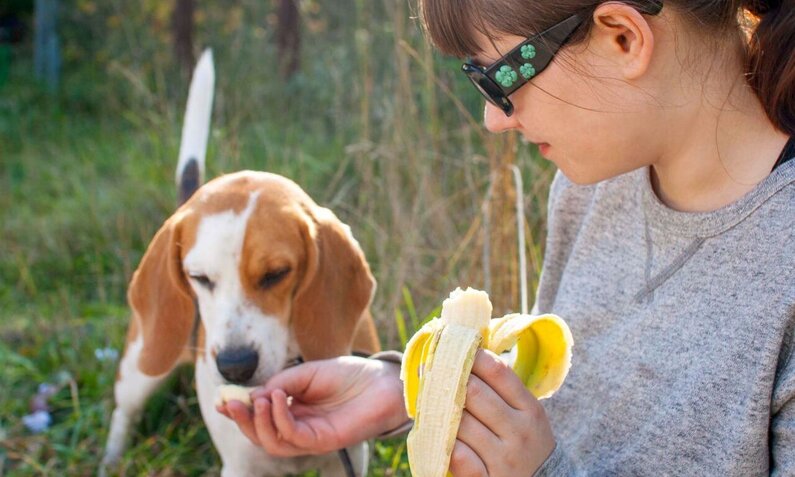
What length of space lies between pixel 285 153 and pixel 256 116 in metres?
1.30

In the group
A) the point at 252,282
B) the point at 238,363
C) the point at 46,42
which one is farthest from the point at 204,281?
the point at 46,42

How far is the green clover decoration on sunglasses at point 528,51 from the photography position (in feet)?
4.71

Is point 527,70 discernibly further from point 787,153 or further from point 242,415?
point 242,415

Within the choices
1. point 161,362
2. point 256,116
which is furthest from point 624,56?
point 256,116

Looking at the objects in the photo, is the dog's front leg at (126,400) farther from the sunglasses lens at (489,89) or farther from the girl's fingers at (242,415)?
the sunglasses lens at (489,89)

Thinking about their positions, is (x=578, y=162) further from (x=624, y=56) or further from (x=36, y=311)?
(x=36, y=311)

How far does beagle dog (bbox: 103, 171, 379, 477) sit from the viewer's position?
223 cm

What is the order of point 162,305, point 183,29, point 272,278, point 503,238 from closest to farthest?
1. point 272,278
2. point 162,305
3. point 503,238
4. point 183,29

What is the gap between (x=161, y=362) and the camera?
2.51 metres

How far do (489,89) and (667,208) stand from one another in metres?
0.37

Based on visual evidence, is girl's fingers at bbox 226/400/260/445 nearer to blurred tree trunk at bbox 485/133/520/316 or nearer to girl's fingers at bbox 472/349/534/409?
girl's fingers at bbox 472/349/534/409

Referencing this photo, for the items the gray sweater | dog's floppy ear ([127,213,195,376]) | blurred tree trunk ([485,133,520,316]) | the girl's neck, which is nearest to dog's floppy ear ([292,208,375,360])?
dog's floppy ear ([127,213,195,376])

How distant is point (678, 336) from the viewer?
1515 mm

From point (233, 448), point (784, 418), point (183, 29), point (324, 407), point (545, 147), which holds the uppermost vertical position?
point (545, 147)
